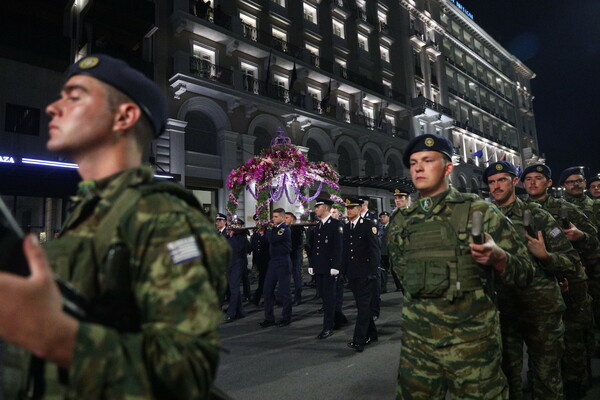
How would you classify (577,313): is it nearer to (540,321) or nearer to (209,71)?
(540,321)

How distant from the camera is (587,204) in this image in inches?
201

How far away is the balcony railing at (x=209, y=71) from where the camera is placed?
16.3 meters

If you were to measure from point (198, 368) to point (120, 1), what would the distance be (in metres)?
16.6

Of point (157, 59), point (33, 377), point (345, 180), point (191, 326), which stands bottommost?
point (33, 377)

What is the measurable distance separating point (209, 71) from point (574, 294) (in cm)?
1612

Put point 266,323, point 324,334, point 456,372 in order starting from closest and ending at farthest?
point 456,372, point 324,334, point 266,323

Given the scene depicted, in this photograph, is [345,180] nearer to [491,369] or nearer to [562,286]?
[562,286]

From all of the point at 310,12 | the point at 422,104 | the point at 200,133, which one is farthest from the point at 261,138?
the point at 422,104

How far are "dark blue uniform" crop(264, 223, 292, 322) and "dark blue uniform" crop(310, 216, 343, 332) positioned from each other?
0.61 metres

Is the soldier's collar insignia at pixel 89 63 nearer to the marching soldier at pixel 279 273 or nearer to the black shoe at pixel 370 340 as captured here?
the black shoe at pixel 370 340

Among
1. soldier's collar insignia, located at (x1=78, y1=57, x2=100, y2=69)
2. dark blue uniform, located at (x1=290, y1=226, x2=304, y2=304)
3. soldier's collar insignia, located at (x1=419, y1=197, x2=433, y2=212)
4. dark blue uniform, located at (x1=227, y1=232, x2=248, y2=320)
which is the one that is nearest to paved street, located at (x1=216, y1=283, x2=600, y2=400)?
dark blue uniform, located at (x1=227, y1=232, x2=248, y2=320)

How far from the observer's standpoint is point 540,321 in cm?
309

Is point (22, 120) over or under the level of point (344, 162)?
under

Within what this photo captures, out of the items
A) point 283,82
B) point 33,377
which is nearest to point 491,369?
point 33,377
